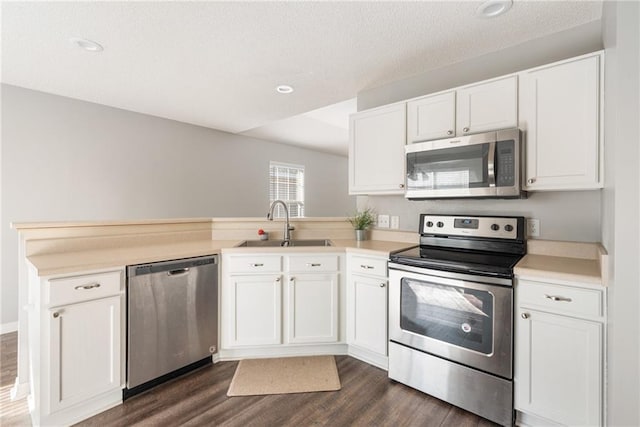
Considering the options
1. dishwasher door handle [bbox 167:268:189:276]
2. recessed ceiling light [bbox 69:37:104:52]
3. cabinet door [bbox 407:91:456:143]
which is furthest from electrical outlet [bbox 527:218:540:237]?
recessed ceiling light [bbox 69:37:104:52]

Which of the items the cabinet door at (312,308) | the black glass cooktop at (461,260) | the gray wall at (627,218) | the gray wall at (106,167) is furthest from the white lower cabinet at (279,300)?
the gray wall at (106,167)

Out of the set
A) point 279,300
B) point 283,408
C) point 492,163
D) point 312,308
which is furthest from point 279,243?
point 492,163

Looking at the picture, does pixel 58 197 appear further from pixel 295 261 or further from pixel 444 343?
pixel 444 343

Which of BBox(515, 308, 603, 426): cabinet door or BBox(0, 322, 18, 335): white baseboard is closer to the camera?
BBox(515, 308, 603, 426): cabinet door

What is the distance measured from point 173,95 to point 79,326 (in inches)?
98.0

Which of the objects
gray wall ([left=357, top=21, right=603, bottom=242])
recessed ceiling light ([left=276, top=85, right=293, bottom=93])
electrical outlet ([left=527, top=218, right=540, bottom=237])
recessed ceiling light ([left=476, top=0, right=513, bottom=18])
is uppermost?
recessed ceiling light ([left=276, top=85, right=293, bottom=93])

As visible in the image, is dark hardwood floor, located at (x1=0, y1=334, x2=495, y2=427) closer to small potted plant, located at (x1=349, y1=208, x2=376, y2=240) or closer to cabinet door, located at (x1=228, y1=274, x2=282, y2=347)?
cabinet door, located at (x1=228, y1=274, x2=282, y2=347)

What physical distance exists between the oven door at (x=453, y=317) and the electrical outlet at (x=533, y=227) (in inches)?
26.7

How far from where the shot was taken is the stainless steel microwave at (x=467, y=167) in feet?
6.21

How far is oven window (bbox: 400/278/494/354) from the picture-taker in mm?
1755

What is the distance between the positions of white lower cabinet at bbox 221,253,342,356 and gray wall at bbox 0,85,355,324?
241 centimetres

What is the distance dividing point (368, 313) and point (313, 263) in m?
0.59

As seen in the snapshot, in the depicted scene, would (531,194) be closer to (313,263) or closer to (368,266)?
(368,266)

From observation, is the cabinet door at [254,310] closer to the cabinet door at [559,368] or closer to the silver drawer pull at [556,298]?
the cabinet door at [559,368]
